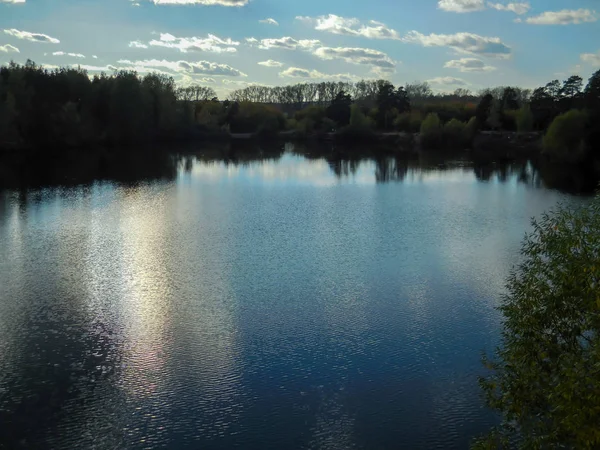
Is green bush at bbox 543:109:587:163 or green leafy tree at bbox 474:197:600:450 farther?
green bush at bbox 543:109:587:163

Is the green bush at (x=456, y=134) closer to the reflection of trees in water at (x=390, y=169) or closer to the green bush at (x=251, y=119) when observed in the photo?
the reflection of trees in water at (x=390, y=169)

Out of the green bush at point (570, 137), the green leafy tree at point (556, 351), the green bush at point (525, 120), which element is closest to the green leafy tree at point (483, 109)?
the green bush at point (525, 120)

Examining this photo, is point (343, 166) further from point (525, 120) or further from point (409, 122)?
point (409, 122)

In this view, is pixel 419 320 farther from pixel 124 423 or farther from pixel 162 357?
pixel 124 423

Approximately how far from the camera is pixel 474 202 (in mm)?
33906

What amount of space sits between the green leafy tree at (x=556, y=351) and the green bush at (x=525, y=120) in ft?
254

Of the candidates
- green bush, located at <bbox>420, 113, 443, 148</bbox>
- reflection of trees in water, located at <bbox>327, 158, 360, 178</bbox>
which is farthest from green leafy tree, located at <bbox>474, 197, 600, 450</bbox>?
green bush, located at <bbox>420, 113, 443, 148</bbox>

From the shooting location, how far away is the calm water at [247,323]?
10.9 metres

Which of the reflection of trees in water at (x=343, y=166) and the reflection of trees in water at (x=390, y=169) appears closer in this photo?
the reflection of trees in water at (x=390, y=169)

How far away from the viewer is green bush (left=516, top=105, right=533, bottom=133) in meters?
80.9

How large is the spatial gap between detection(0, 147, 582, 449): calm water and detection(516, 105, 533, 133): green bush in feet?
181

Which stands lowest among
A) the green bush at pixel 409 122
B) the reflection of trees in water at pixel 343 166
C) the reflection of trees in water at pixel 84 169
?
the reflection of trees in water at pixel 84 169

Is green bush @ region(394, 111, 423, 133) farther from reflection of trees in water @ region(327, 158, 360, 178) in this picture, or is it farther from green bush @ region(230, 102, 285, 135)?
reflection of trees in water @ region(327, 158, 360, 178)

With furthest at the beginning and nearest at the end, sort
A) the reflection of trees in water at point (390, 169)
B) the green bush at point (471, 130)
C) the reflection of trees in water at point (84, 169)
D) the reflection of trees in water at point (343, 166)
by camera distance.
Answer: the green bush at point (471, 130) → the reflection of trees in water at point (343, 166) → the reflection of trees in water at point (390, 169) → the reflection of trees in water at point (84, 169)
